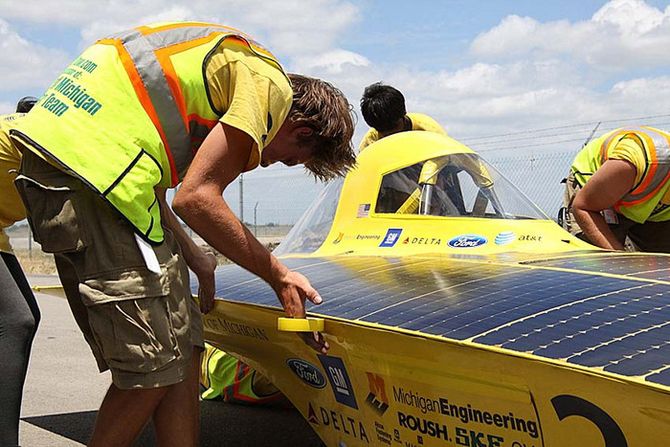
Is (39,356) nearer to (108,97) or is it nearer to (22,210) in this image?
(22,210)

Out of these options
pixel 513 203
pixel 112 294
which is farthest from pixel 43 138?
pixel 513 203

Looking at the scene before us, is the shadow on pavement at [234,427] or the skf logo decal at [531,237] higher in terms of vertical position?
the skf logo decal at [531,237]

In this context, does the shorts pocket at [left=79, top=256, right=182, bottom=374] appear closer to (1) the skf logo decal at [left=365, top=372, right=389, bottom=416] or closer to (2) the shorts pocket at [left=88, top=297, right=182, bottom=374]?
(2) the shorts pocket at [left=88, top=297, right=182, bottom=374]

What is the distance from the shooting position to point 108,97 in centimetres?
235

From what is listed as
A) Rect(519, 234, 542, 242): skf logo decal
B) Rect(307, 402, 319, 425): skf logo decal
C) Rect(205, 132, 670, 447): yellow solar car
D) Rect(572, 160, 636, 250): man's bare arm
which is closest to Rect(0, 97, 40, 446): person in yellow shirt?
Rect(205, 132, 670, 447): yellow solar car

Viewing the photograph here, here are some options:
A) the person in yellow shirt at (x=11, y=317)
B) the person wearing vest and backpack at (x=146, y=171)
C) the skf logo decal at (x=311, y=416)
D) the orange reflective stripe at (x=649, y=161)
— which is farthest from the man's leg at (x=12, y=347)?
the orange reflective stripe at (x=649, y=161)

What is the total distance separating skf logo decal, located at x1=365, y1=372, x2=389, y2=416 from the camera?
252cm

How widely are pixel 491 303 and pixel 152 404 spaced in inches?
40.2

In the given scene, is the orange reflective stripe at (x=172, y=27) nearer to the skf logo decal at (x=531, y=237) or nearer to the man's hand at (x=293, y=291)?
the man's hand at (x=293, y=291)

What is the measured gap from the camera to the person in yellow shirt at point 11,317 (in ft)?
8.62

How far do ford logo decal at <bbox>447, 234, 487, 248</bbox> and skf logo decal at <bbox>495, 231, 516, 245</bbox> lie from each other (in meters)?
0.06

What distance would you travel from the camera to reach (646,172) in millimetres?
4223

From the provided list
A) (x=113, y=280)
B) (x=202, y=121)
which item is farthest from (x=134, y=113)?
(x=113, y=280)

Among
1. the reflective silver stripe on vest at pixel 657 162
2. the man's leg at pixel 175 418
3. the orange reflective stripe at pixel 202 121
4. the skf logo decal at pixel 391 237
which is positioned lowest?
the man's leg at pixel 175 418
